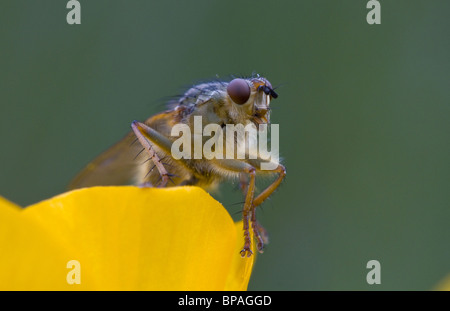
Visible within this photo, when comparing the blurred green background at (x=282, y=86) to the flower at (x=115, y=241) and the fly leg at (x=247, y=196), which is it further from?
the flower at (x=115, y=241)

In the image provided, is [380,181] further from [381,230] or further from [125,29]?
[125,29]

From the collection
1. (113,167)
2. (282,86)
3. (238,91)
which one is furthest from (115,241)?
(282,86)

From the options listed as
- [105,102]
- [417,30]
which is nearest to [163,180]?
[105,102]

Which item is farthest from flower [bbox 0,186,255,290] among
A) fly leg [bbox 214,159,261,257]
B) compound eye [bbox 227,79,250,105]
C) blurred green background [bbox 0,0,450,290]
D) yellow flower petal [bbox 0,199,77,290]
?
blurred green background [bbox 0,0,450,290]

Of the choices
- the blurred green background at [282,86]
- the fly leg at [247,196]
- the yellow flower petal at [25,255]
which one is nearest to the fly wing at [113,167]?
the fly leg at [247,196]

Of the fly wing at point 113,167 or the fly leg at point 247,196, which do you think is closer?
the fly leg at point 247,196

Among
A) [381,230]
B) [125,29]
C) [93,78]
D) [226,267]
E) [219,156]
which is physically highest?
[125,29]
